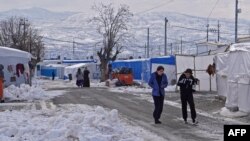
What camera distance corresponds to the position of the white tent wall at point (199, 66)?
34.8 m

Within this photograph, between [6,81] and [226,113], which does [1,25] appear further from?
[226,113]

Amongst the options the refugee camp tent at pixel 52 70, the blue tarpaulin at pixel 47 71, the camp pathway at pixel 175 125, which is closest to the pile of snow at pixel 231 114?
the camp pathway at pixel 175 125

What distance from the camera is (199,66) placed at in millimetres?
36156

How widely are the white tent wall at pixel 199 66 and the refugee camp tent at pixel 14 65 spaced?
34.5 ft

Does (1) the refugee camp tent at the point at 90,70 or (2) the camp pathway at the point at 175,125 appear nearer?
(2) the camp pathway at the point at 175,125

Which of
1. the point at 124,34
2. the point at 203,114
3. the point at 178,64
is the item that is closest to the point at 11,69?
the point at 178,64

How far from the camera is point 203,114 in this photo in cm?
1956

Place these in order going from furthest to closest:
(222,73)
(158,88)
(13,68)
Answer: (13,68) → (222,73) → (158,88)

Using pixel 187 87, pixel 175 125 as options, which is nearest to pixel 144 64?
pixel 187 87

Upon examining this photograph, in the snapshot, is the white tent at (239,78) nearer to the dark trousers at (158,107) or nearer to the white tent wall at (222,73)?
the white tent wall at (222,73)

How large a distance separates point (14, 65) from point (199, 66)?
40.2ft

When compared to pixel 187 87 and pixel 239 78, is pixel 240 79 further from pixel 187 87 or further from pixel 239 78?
pixel 187 87

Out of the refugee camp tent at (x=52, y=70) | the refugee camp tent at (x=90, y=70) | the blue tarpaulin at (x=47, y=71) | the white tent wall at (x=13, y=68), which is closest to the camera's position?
the white tent wall at (x=13, y=68)

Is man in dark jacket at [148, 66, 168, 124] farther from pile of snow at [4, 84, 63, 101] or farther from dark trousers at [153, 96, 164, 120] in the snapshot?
pile of snow at [4, 84, 63, 101]
